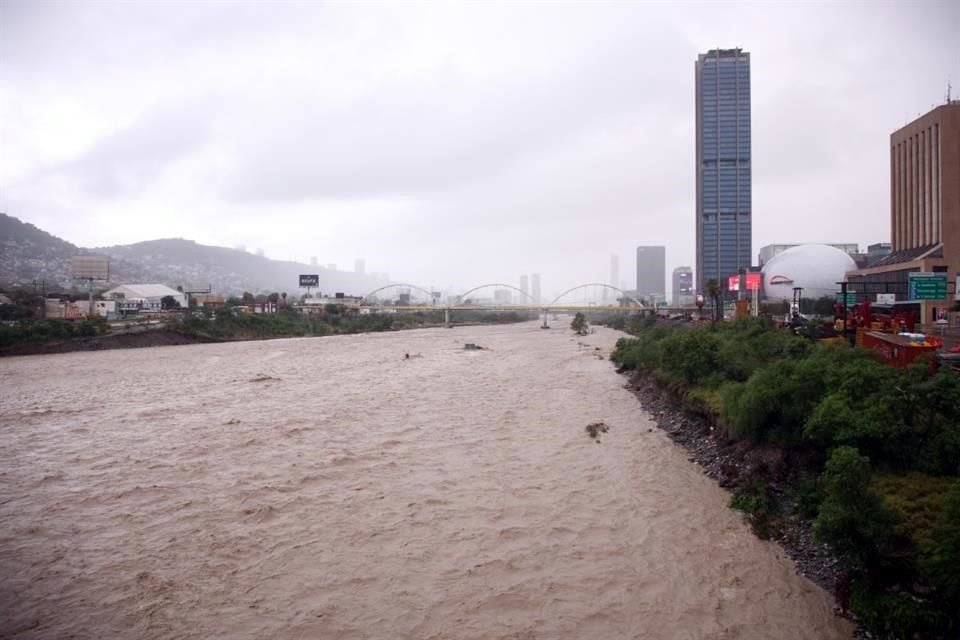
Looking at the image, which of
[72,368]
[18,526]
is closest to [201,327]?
[72,368]

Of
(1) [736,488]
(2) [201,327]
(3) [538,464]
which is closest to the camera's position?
(1) [736,488]

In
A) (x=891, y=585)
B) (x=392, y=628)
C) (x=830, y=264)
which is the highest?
(x=830, y=264)

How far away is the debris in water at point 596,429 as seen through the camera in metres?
12.2

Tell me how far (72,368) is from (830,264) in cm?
5857

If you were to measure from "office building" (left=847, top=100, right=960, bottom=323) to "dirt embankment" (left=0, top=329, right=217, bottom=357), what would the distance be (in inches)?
1776

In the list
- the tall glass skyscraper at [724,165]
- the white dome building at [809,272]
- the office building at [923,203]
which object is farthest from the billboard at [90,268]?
the tall glass skyscraper at [724,165]

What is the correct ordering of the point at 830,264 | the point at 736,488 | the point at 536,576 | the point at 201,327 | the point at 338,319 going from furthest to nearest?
1. the point at 338,319
2. the point at 830,264
3. the point at 201,327
4. the point at 736,488
5. the point at 536,576

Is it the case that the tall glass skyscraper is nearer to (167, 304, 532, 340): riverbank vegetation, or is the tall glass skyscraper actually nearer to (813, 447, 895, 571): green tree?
(167, 304, 532, 340): riverbank vegetation

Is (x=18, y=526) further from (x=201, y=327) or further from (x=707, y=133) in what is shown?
(x=707, y=133)

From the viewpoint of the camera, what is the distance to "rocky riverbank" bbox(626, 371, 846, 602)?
592cm

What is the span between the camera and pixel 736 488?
838cm

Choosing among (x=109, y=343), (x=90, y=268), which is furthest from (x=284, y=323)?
(x=90, y=268)

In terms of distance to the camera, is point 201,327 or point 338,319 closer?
point 201,327

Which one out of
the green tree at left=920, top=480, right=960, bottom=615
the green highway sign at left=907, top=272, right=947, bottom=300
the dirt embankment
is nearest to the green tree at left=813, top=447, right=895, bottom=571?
the green tree at left=920, top=480, right=960, bottom=615
